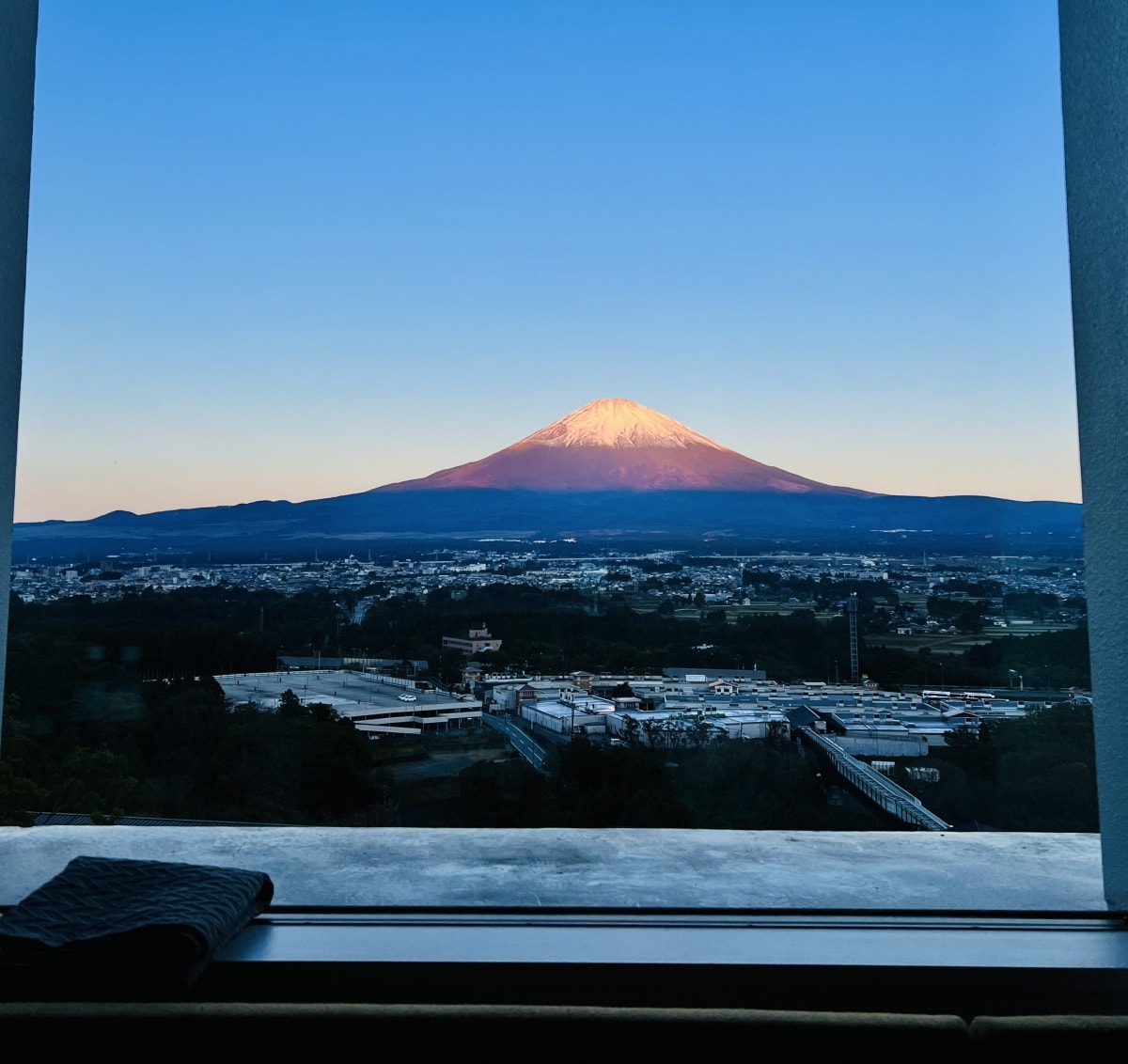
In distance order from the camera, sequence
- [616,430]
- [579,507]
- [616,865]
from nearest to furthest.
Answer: [616,865]
[616,430]
[579,507]

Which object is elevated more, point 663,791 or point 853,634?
point 853,634

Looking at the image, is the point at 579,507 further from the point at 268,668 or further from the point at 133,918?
the point at 133,918

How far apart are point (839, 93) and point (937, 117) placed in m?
0.27

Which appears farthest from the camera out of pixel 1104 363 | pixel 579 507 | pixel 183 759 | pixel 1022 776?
pixel 579 507

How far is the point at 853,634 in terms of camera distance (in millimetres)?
2215

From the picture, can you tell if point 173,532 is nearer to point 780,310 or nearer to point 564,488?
point 564,488

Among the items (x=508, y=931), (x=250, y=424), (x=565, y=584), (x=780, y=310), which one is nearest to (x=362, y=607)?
(x=565, y=584)

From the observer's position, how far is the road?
212 cm

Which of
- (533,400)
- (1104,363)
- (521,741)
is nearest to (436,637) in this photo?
(521,741)

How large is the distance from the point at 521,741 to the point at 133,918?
97 centimetres

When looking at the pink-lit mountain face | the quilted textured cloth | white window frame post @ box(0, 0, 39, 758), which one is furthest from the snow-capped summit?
the quilted textured cloth

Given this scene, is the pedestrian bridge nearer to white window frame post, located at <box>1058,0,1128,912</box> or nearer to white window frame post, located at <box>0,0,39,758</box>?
white window frame post, located at <box>1058,0,1128,912</box>

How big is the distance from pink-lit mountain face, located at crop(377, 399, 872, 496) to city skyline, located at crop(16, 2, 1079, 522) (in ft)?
0.14

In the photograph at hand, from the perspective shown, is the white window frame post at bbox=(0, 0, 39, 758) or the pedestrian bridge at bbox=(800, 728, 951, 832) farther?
the pedestrian bridge at bbox=(800, 728, 951, 832)
